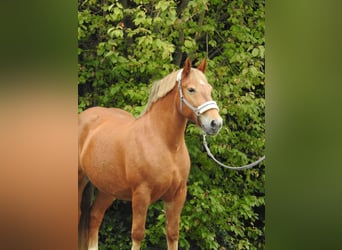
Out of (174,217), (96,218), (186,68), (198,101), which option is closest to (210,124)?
(198,101)

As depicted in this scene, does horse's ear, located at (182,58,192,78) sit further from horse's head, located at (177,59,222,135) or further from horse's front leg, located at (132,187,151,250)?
horse's front leg, located at (132,187,151,250)

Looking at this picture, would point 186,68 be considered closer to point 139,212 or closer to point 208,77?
point 208,77

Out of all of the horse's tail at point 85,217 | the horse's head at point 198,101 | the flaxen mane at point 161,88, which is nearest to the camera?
the horse's head at point 198,101

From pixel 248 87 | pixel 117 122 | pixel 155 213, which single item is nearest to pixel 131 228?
pixel 155 213

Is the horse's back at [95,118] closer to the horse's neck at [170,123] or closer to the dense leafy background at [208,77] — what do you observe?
the dense leafy background at [208,77]

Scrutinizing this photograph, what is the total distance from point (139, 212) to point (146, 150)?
300 mm

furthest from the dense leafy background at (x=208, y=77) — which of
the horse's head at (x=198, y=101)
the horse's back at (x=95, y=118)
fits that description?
the horse's head at (x=198, y=101)

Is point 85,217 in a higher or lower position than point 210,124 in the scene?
lower

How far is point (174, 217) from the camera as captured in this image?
2.35 metres

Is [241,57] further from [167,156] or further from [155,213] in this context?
[155,213]

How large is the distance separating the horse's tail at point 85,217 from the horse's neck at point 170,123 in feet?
1.52

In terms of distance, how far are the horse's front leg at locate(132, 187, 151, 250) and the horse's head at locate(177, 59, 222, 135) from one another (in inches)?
16.5

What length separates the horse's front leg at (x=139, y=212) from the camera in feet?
7.38

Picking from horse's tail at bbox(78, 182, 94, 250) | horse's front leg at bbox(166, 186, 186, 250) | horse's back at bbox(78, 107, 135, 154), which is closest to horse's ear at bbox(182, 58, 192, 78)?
horse's back at bbox(78, 107, 135, 154)
